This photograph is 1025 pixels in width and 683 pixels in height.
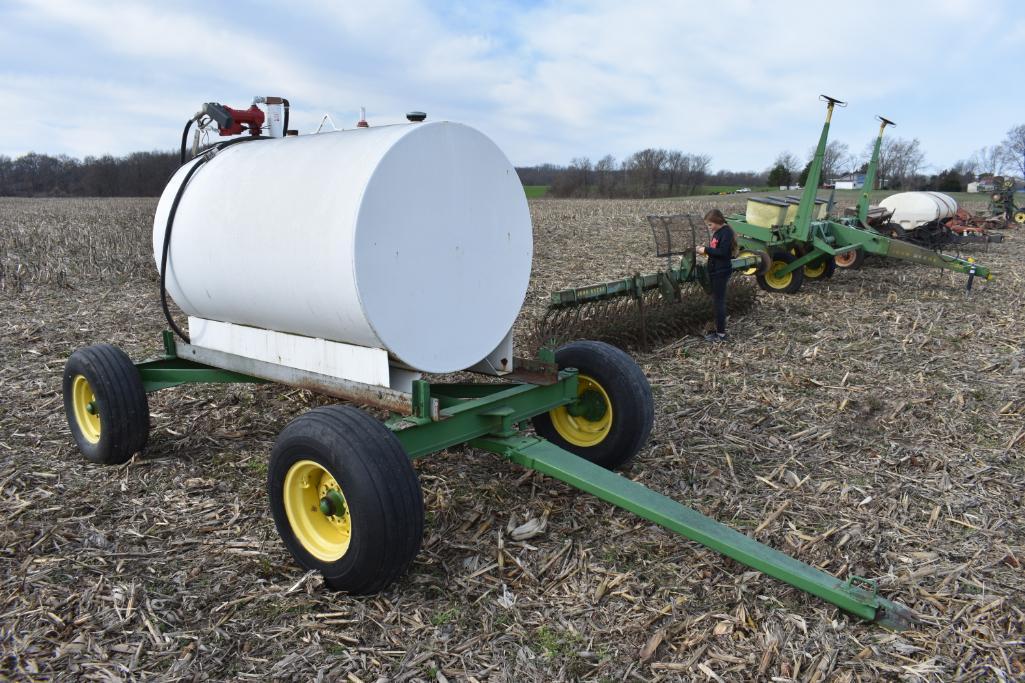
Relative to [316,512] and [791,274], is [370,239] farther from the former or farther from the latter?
[791,274]

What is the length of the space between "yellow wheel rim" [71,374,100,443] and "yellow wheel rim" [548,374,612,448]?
10.6ft

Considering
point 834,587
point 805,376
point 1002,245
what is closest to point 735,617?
point 834,587

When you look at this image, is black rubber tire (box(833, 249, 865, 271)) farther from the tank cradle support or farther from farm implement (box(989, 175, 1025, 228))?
farm implement (box(989, 175, 1025, 228))

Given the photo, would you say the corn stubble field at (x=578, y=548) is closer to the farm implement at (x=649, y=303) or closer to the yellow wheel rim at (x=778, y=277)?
the farm implement at (x=649, y=303)

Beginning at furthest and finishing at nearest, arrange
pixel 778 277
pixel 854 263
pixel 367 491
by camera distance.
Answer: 1. pixel 854 263
2. pixel 778 277
3. pixel 367 491

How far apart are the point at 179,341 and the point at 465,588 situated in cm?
301

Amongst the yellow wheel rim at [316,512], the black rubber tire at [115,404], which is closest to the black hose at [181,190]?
the black rubber tire at [115,404]

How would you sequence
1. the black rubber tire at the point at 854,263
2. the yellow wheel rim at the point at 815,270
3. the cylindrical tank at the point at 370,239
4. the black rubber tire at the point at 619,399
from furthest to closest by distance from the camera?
the black rubber tire at the point at 854,263 < the yellow wheel rim at the point at 815,270 < the black rubber tire at the point at 619,399 < the cylindrical tank at the point at 370,239

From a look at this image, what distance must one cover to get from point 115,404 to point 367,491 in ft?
8.17

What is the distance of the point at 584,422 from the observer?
4754 mm

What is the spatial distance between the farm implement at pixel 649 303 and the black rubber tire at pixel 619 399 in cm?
202

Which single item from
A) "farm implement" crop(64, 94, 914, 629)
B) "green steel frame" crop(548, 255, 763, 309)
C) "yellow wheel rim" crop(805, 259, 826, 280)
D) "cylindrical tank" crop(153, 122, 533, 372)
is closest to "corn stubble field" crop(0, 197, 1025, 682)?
"farm implement" crop(64, 94, 914, 629)

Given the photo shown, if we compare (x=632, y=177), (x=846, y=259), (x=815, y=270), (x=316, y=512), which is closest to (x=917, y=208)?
(x=846, y=259)

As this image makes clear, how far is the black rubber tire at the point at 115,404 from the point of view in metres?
4.58
